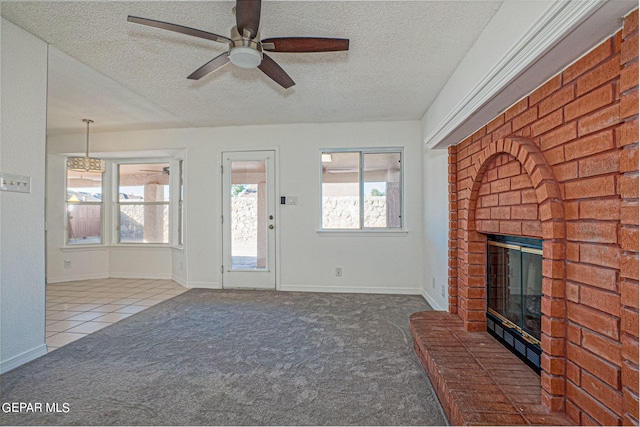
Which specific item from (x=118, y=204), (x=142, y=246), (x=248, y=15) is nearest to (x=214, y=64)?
(x=248, y=15)

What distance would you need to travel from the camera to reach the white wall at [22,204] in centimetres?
205

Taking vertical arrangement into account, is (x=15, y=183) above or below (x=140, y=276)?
above

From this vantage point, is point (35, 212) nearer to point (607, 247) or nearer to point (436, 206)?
point (607, 247)

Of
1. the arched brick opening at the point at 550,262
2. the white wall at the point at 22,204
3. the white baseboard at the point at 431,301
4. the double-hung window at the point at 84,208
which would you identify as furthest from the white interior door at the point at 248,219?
the arched brick opening at the point at 550,262

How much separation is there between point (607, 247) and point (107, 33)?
3.06 metres

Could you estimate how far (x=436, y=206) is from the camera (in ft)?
11.3

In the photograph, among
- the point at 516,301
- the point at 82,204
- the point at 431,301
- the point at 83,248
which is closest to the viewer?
the point at 516,301

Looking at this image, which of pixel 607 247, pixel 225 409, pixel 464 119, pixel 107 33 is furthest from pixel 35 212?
pixel 607 247

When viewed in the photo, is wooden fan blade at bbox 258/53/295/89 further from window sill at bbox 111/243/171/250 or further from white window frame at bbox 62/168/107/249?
white window frame at bbox 62/168/107/249

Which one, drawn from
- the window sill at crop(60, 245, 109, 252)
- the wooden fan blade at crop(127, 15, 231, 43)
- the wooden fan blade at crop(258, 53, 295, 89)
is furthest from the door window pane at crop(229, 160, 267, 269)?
the wooden fan blade at crop(127, 15, 231, 43)

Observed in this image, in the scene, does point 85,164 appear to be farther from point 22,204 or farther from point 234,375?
point 234,375

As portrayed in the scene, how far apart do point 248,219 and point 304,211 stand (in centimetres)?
84

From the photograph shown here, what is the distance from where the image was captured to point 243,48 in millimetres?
1839

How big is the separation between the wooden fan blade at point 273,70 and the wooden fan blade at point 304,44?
10cm
